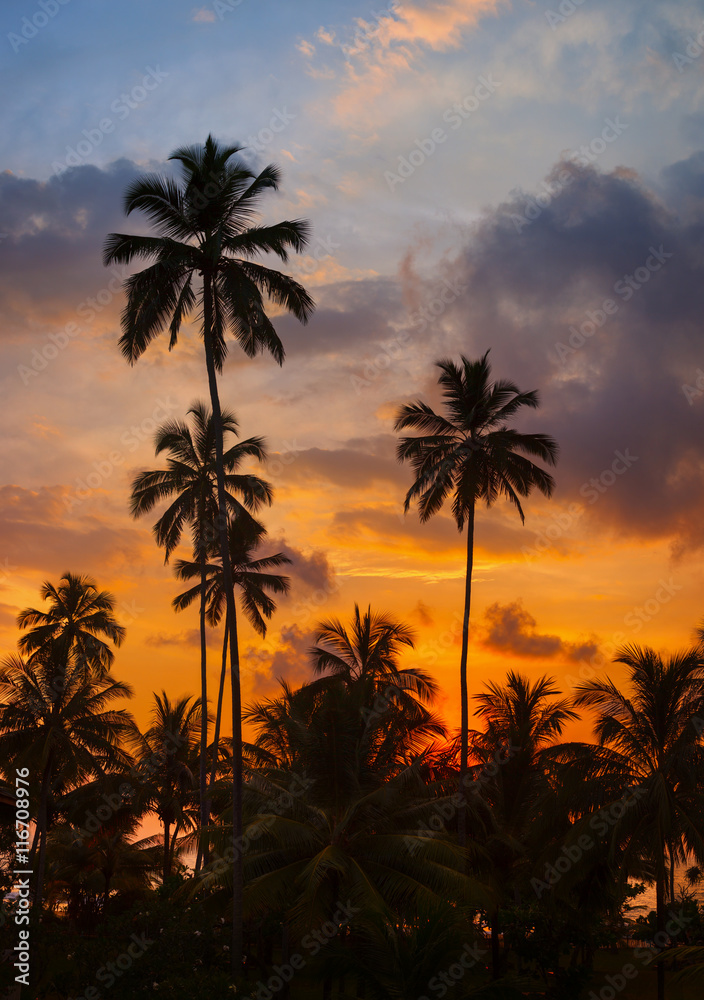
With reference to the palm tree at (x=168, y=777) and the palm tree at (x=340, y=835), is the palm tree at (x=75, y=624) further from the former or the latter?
the palm tree at (x=340, y=835)

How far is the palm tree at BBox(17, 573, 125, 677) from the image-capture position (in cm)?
4116

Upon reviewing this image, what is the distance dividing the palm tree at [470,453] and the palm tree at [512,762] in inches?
228

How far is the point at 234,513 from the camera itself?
118 ft

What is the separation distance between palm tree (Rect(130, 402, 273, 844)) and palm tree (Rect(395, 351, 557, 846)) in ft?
25.3

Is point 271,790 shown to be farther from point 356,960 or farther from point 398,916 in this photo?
point 356,960

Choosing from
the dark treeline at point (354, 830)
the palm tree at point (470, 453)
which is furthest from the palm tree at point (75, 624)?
the palm tree at point (470, 453)

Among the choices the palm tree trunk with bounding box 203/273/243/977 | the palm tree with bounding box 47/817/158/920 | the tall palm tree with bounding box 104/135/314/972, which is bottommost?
the palm tree with bounding box 47/817/158/920

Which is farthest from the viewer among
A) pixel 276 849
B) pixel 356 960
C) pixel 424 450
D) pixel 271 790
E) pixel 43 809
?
pixel 43 809

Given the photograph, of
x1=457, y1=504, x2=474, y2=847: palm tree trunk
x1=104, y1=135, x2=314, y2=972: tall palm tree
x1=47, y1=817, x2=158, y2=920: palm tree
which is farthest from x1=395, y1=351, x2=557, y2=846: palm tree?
x1=47, y1=817, x2=158, y2=920: palm tree

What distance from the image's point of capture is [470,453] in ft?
115

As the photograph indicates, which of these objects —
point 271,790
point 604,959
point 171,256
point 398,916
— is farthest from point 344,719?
point 604,959

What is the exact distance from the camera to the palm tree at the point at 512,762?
3541 centimetres

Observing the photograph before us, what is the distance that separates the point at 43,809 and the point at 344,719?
2173 cm

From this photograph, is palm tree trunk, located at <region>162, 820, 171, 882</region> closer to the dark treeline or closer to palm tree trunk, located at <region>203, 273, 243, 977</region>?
the dark treeline
